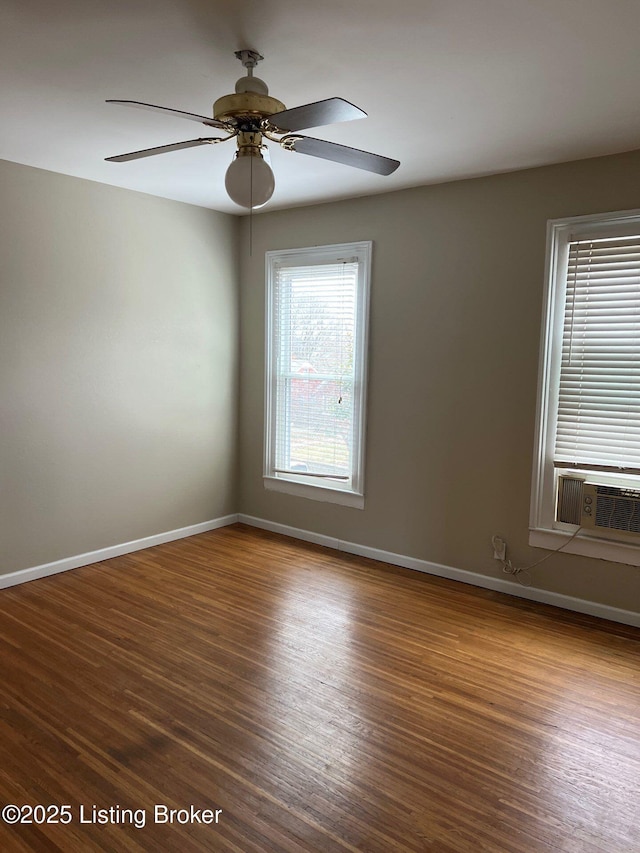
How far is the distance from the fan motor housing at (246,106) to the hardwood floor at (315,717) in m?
2.30

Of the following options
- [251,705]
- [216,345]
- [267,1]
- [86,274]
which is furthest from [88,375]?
[267,1]

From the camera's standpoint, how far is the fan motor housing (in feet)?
6.98

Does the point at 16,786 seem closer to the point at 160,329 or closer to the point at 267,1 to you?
the point at 267,1

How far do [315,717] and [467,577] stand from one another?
1.78m

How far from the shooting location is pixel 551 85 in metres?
2.40

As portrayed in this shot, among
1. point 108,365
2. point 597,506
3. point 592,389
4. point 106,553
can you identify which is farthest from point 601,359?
point 106,553

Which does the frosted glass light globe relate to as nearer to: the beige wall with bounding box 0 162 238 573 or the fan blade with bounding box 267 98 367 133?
A: the fan blade with bounding box 267 98 367 133

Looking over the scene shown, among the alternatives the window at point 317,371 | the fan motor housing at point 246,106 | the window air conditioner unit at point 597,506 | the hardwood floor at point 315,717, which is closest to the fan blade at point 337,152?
the fan motor housing at point 246,106

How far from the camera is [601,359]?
338cm

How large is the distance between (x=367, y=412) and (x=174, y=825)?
2894mm

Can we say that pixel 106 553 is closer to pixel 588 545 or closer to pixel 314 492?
pixel 314 492

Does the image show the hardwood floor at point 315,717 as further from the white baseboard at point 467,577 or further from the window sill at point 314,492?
the window sill at point 314,492

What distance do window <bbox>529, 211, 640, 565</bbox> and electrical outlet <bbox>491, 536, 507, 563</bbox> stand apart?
23 cm

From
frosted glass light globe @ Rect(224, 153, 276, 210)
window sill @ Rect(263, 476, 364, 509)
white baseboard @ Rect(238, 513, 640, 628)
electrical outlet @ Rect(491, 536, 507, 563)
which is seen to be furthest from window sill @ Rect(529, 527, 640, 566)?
frosted glass light globe @ Rect(224, 153, 276, 210)
